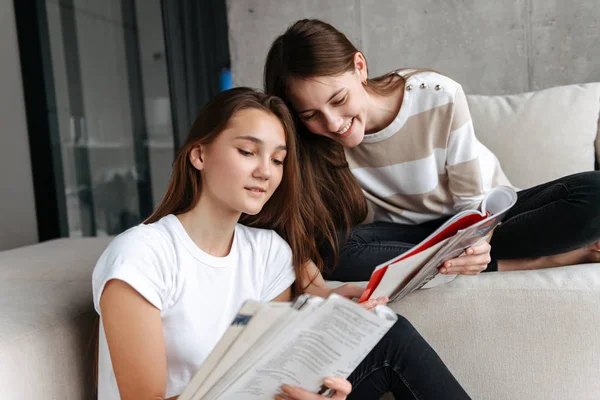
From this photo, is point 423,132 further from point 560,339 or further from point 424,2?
point 424,2

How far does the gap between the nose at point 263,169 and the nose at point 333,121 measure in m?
0.29

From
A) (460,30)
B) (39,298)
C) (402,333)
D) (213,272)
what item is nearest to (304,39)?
(213,272)

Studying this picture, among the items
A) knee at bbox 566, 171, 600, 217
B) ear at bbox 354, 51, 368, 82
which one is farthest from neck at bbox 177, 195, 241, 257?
knee at bbox 566, 171, 600, 217

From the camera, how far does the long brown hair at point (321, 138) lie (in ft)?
4.52

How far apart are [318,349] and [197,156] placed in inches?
20.8

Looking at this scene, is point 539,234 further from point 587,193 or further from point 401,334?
point 401,334

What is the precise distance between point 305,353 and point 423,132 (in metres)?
0.95

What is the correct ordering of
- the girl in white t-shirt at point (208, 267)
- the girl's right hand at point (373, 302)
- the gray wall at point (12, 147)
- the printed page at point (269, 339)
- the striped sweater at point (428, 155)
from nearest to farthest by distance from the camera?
the printed page at point (269, 339), the girl in white t-shirt at point (208, 267), the girl's right hand at point (373, 302), the striped sweater at point (428, 155), the gray wall at point (12, 147)

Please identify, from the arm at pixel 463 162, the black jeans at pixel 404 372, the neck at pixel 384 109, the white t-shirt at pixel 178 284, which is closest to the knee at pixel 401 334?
the black jeans at pixel 404 372

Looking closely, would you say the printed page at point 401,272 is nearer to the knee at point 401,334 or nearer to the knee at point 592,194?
the knee at point 401,334

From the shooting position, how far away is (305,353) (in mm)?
783

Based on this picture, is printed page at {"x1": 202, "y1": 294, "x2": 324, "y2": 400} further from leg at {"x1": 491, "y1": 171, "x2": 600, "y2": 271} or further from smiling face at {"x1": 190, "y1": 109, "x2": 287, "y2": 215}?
leg at {"x1": 491, "y1": 171, "x2": 600, "y2": 271}

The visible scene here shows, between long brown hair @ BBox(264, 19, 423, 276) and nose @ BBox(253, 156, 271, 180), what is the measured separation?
0.83ft

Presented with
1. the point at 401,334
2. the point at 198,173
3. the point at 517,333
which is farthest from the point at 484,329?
the point at 198,173
